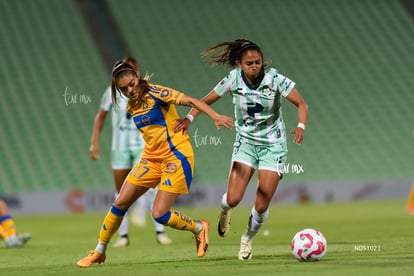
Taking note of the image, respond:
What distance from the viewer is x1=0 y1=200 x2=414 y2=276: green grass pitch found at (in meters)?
7.99

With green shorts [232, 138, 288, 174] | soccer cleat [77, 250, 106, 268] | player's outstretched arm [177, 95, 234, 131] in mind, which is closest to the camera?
player's outstretched arm [177, 95, 234, 131]

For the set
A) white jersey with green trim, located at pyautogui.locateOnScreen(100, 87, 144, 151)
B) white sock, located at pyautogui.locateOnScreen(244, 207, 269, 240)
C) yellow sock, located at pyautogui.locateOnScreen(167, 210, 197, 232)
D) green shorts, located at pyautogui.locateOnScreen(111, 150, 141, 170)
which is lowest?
white sock, located at pyautogui.locateOnScreen(244, 207, 269, 240)

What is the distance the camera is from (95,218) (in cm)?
2000

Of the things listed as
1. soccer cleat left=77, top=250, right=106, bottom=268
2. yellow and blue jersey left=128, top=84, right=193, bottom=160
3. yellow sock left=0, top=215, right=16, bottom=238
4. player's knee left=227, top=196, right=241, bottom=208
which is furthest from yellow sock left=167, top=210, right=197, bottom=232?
yellow sock left=0, top=215, right=16, bottom=238

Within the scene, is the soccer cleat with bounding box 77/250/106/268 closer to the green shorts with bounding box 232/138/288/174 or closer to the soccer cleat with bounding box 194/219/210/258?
the soccer cleat with bounding box 194/219/210/258

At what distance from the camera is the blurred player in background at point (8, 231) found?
11930mm

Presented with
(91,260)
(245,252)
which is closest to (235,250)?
(245,252)

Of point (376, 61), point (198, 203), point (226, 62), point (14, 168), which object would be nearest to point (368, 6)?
point (376, 61)

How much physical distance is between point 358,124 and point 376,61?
2.88 metres

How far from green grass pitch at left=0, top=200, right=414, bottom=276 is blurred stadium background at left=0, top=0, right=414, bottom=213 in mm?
4335

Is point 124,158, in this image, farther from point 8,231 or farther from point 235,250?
point 235,250

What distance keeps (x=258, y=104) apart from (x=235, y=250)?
2196 millimetres

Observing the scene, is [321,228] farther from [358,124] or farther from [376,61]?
[376,61]

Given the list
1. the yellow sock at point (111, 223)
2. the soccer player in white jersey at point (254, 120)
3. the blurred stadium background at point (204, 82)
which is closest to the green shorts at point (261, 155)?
the soccer player in white jersey at point (254, 120)
